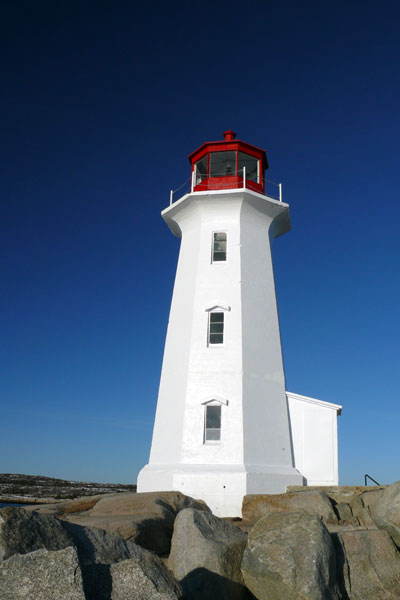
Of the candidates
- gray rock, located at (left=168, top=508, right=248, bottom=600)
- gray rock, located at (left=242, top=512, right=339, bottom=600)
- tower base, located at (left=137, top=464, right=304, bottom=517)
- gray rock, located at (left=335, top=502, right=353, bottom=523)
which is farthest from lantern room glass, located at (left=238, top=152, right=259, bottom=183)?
gray rock, located at (left=242, top=512, right=339, bottom=600)

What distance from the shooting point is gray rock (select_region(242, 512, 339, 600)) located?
6910 millimetres

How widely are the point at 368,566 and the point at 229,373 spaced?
9.60 m

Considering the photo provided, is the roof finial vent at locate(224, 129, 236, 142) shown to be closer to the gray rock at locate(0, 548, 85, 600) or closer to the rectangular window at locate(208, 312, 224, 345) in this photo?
the rectangular window at locate(208, 312, 224, 345)

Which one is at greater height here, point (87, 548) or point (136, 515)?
point (136, 515)

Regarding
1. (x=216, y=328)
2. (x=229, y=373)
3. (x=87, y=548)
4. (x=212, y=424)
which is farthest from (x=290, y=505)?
(x=87, y=548)

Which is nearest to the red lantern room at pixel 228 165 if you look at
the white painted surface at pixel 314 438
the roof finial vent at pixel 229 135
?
the roof finial vent at pixel 229 135

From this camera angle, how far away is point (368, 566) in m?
8.29

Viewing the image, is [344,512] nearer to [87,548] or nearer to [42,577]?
[87,548]

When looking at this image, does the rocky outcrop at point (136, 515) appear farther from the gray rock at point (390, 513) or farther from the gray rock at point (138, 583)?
the gray rock at point (390, 513)

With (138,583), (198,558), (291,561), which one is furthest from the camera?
A: (198,558)

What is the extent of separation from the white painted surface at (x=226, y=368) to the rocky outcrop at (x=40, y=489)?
533 inches

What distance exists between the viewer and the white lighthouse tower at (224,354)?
1659 centimetres

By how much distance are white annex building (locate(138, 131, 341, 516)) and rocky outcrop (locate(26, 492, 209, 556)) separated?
1855 mm

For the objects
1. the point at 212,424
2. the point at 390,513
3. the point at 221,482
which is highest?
the point at 212,424
